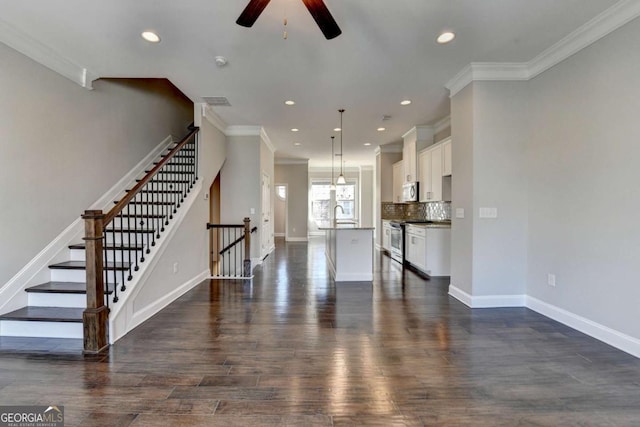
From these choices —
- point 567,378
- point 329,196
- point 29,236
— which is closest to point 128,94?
point 29,236

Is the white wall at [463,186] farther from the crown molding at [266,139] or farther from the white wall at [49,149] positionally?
the white wall at [49,149]

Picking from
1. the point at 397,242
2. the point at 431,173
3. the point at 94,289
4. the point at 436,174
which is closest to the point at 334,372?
the point at 94,289

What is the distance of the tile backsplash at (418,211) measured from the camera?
6058mm

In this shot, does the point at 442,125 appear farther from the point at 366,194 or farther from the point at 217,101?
the point at 366,194

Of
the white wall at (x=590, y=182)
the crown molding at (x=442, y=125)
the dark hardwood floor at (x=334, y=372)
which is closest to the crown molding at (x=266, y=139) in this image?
the crown molding at (x=442, y=125)

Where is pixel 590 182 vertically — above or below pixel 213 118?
below

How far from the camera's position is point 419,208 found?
7.19 meters

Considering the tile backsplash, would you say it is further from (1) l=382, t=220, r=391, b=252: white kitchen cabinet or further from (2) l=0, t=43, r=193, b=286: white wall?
(2) l=0, t=43, r=193, b=286: white wall

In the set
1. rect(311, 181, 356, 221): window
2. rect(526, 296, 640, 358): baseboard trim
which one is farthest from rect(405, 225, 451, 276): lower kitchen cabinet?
rect(311, 181, 356, 221): window

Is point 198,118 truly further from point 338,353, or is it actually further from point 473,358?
point 473,358

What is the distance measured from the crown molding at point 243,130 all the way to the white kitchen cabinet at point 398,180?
3651 millimetres

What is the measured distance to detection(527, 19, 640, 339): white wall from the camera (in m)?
2.45

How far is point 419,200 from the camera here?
246 inches

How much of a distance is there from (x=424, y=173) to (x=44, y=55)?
596cm
